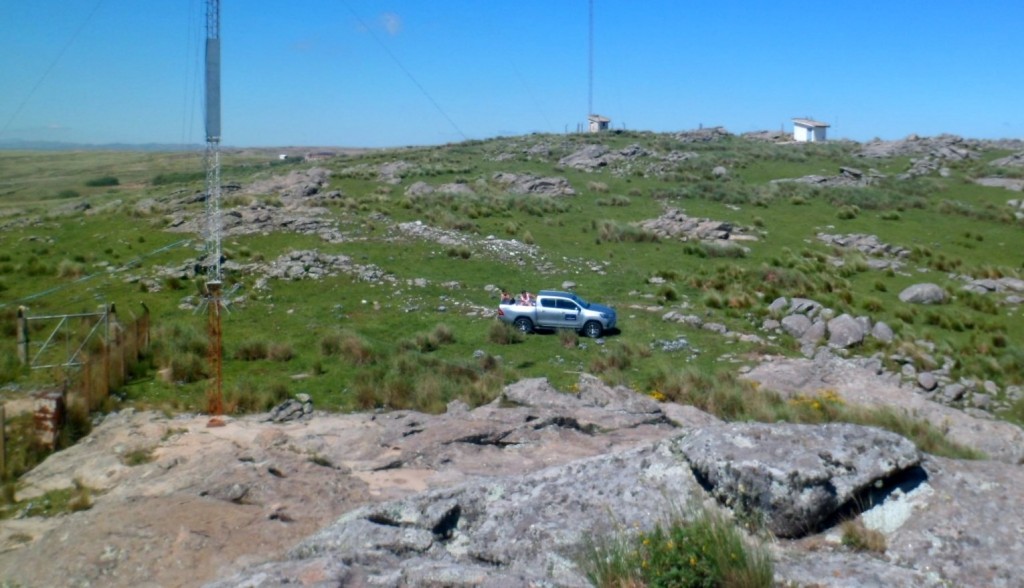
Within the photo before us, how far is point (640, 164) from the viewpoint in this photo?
7362cm

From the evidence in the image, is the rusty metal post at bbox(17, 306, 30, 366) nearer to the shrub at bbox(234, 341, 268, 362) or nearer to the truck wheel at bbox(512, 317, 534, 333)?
the shrub at bbox(234, 341, 268, 362)

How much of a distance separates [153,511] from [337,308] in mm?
20278

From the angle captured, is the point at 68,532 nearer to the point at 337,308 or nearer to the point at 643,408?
the point at 643,408

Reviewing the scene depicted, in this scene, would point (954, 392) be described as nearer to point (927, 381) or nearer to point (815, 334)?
point (927, 381)

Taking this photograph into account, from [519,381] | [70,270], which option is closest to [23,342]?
[519,381]

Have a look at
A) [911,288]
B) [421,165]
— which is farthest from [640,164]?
[911,288]

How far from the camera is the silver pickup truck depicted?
27.9 m

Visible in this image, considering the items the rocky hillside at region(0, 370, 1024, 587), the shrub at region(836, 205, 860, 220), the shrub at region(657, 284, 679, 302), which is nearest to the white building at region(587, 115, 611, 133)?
the shrub at region(836, 205, 860, 220)

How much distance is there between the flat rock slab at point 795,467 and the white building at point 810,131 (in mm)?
98801

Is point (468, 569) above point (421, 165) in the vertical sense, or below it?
below

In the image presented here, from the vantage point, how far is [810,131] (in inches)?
Result: 3962

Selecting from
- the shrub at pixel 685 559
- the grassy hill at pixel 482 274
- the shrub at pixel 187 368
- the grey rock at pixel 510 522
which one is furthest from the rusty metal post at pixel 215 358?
the shrub at pixel 685 559

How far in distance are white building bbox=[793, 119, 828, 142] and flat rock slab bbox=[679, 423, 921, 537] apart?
98801 millimetres

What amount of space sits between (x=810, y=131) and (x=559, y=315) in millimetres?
82097
